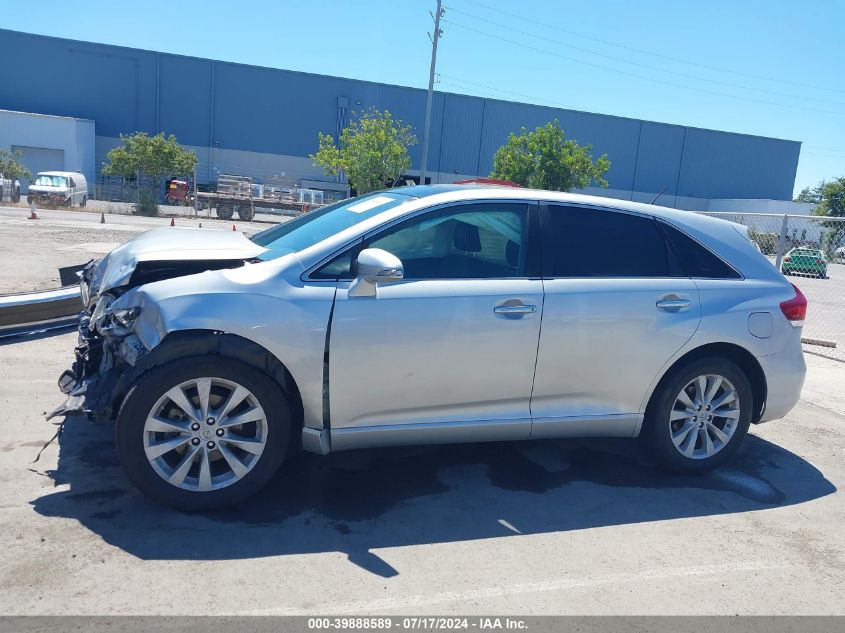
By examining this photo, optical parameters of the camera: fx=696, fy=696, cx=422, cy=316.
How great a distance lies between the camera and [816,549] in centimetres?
388

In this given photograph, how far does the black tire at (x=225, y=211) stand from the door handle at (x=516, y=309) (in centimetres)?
3569

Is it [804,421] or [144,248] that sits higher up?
[144,248]

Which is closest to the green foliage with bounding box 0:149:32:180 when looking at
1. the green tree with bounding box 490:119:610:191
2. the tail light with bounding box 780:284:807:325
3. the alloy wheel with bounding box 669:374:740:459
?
the green tree with bounding box 490:119:610:191

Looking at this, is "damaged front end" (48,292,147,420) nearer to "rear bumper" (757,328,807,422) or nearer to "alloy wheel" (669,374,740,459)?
"alloy wheel" (669,374,740,459)

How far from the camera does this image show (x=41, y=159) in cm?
4488

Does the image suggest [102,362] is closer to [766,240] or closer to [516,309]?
[516,309]

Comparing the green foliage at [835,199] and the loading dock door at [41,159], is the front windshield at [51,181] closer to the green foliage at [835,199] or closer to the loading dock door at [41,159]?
the loading dock door at [41,159]

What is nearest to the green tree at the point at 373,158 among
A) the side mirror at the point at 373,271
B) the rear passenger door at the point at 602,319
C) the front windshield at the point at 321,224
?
the front windshield at the point at 321,224

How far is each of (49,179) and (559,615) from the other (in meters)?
37.7

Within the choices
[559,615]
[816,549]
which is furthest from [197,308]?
[816,549]

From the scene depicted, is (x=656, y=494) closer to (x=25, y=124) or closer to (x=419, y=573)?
(x=419, y=573)

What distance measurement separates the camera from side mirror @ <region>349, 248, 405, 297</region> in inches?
145

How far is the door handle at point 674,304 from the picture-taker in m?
4.45

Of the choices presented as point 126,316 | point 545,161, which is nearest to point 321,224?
point 126,316
